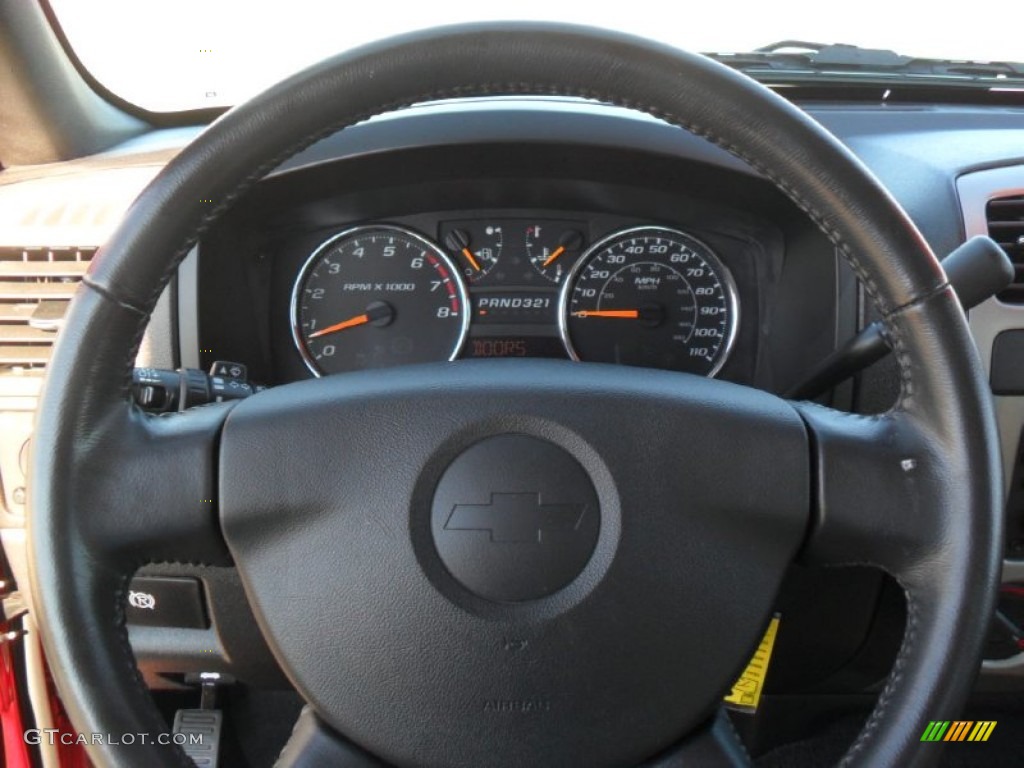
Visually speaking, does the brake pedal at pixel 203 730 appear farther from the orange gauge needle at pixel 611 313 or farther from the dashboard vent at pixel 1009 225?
the dashboard vent at pixel 1009 225

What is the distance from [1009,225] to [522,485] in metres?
1.07

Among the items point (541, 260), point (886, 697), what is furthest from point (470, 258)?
point (886, 697)

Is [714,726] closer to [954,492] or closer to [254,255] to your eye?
[954,492]

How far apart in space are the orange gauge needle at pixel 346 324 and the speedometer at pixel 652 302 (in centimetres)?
36

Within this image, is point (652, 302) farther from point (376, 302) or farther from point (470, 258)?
point (376, 302)

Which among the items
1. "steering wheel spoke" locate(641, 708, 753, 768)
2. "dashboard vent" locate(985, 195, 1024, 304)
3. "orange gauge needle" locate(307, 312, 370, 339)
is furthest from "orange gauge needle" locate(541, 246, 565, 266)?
"steering wheel spoke" locate(641, 708, 753, 768)

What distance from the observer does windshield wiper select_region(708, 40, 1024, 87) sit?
2068 millimetres

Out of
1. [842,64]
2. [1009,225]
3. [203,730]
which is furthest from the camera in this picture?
[842,64]

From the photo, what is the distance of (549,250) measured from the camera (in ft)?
6.67

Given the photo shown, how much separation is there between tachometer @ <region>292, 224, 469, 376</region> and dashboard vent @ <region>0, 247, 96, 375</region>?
1.31ft

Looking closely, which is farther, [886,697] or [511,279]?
[511,279]

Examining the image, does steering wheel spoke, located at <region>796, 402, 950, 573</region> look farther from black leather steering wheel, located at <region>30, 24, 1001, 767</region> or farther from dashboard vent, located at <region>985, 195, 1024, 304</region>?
dashboard vent, located at <region>985, 195, 1024, 304</region>

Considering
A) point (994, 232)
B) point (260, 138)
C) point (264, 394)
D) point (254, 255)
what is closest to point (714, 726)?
point (264, 394)

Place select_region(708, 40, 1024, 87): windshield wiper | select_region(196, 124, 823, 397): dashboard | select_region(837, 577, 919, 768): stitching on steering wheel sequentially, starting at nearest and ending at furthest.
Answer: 1. select_region(837, 577, 919, 768): stitching on steering wheel
2. select_region(196, 124, 823, 397): dashboard
3. select_region(708, 40, 1024, 87): windshield wiper
